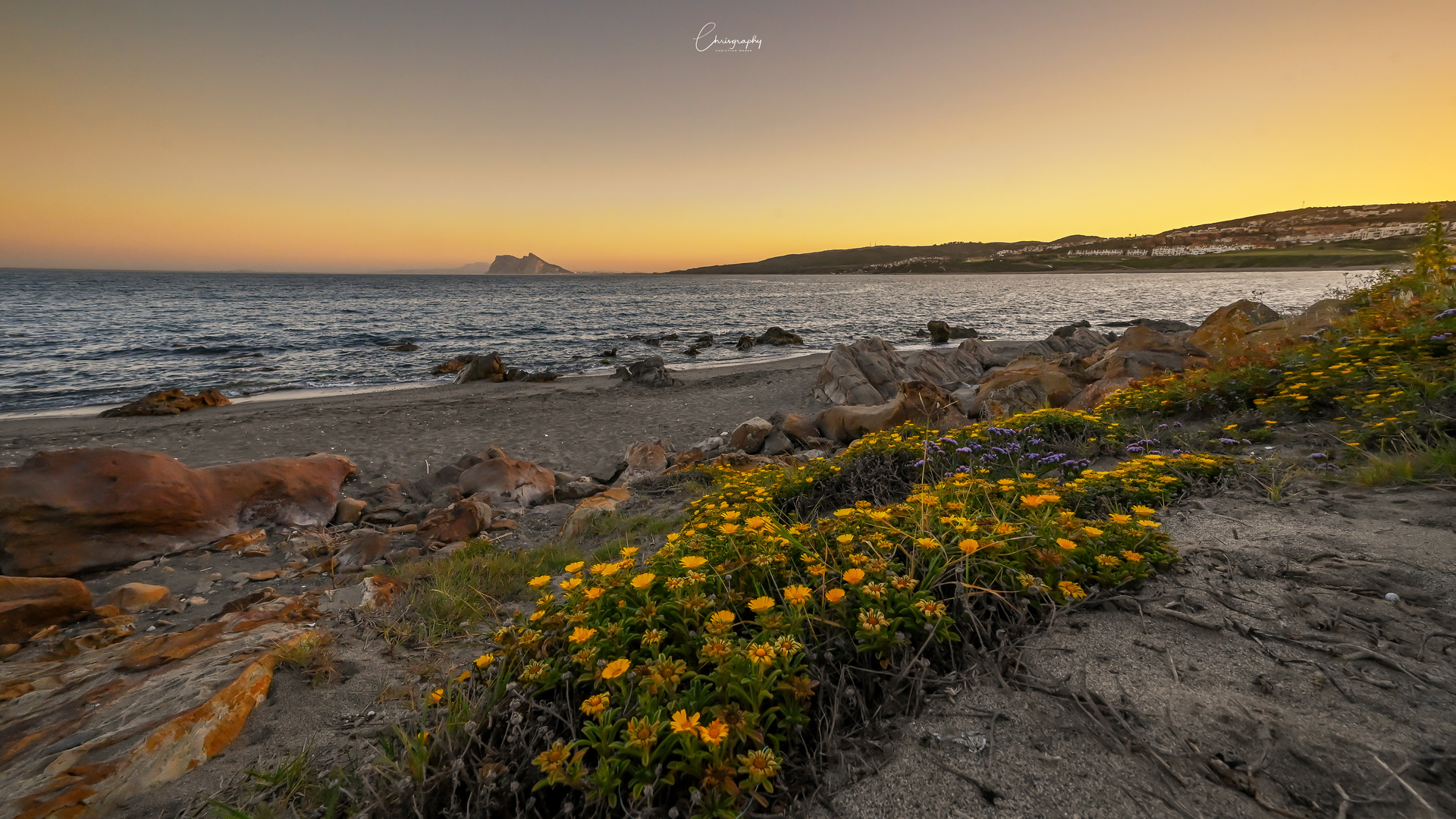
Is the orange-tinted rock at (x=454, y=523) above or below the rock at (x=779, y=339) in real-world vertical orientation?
below

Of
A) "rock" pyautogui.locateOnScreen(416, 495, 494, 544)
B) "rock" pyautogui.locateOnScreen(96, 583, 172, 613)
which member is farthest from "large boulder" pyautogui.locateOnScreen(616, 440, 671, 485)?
"rock" pyautogui.locateOnScreen(96, 583, 172, 613)

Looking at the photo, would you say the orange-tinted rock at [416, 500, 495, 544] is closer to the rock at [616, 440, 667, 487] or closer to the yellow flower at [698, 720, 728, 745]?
the rock at [616, 440, 667, 487]

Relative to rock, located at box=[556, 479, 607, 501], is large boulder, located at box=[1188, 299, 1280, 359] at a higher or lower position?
higher

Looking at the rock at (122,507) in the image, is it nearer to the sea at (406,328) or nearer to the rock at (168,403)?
the rock at (168,403)

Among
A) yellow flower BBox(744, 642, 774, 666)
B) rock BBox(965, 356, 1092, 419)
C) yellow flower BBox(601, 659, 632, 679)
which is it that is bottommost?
rock BBox(965, 356, 1092, 419)

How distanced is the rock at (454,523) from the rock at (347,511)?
1.35 m

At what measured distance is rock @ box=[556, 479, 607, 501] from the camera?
7934 millimetres

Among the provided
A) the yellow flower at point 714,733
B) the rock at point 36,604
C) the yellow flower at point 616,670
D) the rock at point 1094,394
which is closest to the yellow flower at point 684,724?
the yellow flower at point 714,733

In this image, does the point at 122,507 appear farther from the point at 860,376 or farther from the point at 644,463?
the point at 860,376

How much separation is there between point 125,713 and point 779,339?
29.1m

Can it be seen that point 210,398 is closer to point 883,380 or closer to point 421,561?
point 421,561

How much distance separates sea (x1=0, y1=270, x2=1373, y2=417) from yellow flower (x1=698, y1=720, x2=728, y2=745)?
43.9ft

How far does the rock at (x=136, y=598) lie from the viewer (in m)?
4.62

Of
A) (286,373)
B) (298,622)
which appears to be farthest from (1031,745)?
(286,373)
